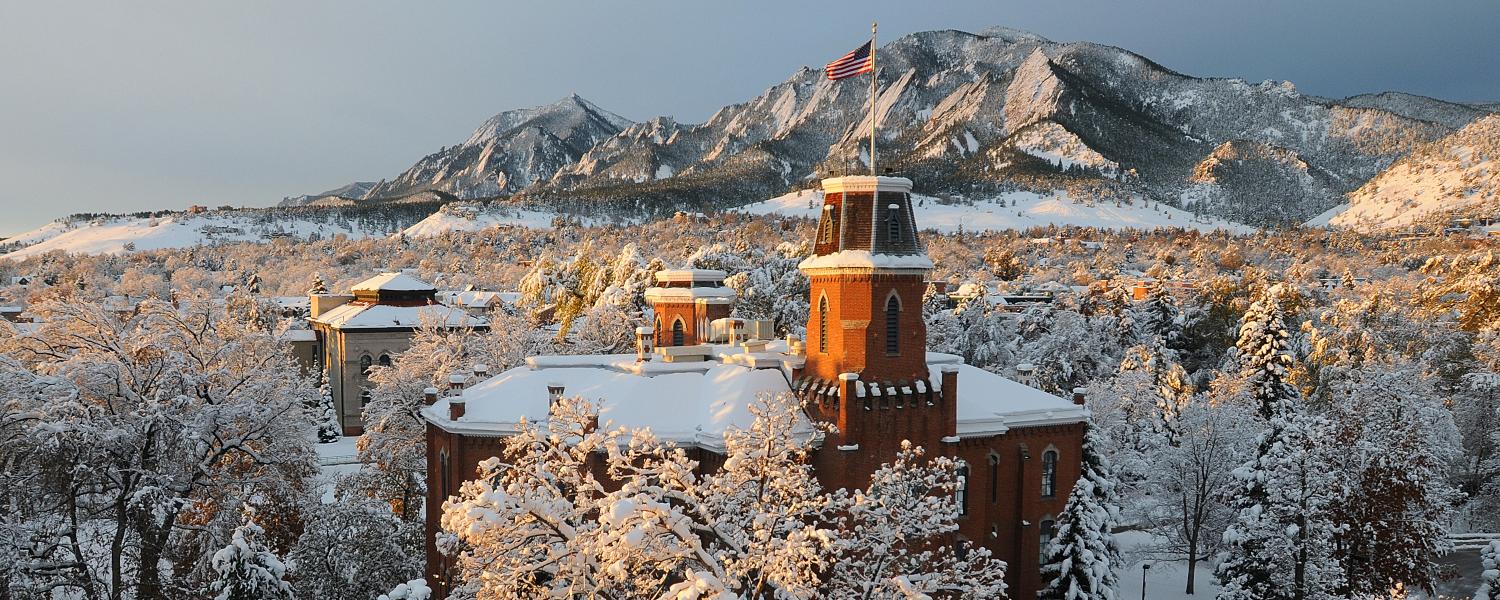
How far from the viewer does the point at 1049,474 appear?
29.1 m

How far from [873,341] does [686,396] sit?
6.04 meters

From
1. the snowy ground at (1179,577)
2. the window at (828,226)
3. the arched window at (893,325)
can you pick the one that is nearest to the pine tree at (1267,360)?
the snowy ground at (1179,577)

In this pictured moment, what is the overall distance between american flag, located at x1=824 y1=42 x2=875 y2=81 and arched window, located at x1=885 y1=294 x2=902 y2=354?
6.49 meters

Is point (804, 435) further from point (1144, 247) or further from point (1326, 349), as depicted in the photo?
point (1144, 247)

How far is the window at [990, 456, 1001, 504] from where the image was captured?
27156 millimetres

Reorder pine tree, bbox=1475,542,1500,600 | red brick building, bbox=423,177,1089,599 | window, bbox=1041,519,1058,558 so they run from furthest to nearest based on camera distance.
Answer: window, bbox=1041,519,1058,558
red brick building, bbox=423,177,1089,599
pine tree, bbox=1475,542,1500,600

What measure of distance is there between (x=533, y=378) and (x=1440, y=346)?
51471 millimetres

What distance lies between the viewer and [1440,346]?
50.9 m

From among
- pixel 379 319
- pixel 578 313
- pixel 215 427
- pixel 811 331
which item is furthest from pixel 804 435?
pixel 379 319

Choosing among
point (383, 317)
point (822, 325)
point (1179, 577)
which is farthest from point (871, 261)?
point (383, 317)

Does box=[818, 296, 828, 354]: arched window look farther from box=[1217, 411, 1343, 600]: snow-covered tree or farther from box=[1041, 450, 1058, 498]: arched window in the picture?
box=[1217, 411, 1343, 600]: snow-covered tree

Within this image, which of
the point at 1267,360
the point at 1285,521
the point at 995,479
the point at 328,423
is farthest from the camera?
the point at 328,423

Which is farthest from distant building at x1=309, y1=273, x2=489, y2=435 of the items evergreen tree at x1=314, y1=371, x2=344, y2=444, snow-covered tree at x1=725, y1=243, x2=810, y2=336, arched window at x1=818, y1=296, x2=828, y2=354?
arched window at x1=818, y1=296, x2=828, y2=354

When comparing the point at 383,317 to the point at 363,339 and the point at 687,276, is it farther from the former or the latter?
the point at 687,276
